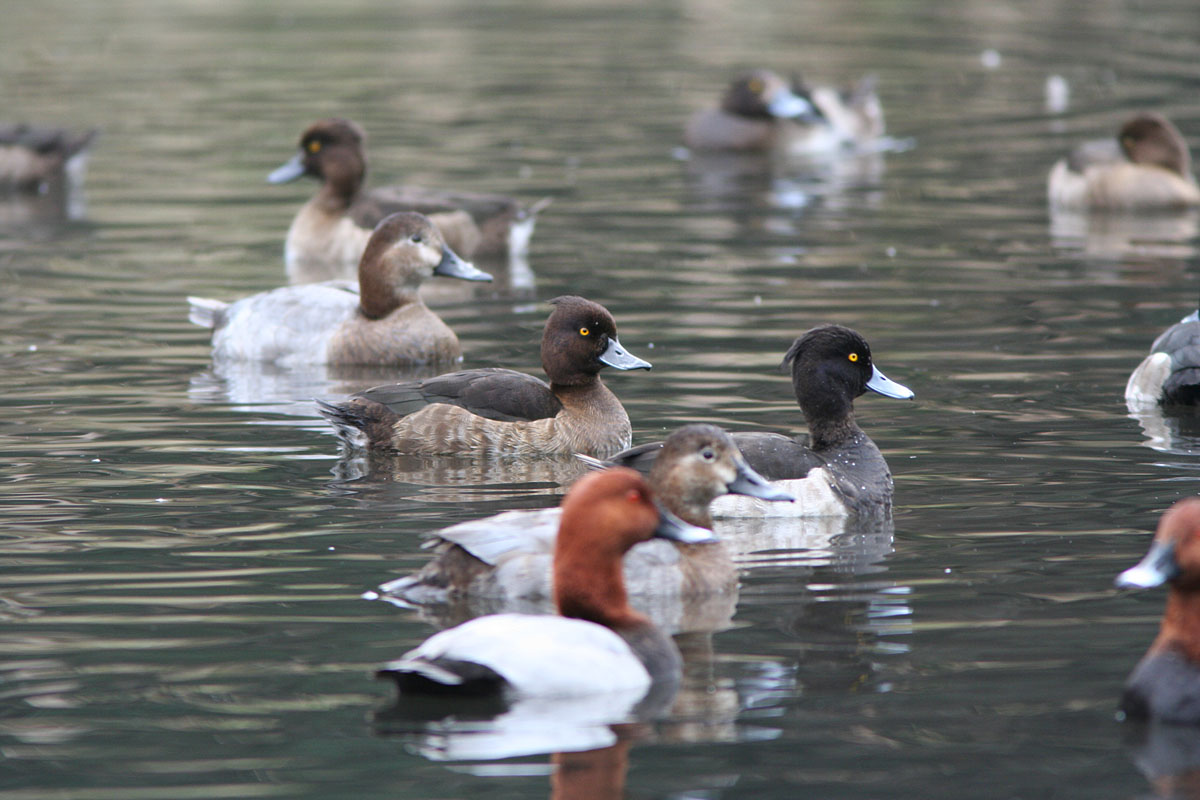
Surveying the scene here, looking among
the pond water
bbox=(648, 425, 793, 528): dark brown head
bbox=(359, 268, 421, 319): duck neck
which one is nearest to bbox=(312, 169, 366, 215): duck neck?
the pond water

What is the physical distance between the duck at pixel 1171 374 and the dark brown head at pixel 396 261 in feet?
16.4

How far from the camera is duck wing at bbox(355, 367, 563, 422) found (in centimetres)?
1122

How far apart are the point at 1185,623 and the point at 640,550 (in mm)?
2492

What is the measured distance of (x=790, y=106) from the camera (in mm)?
26047

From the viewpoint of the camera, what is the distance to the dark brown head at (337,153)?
18016mm

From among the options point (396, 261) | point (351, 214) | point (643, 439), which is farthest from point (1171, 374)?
point (351, 214)

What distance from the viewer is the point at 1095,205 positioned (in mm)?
20734

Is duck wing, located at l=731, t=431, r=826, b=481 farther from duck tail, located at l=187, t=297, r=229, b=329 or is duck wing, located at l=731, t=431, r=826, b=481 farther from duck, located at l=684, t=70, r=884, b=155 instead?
duck, located at l=684, t=70, r=884, b=155

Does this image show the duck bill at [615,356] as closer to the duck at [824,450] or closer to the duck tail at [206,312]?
the duck at [824,450]

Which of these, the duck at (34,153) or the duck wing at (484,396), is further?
the duck at (34,153)

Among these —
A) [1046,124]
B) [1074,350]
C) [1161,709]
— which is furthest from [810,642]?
[1046,124]

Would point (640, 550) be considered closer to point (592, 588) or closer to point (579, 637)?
point (592, 588)

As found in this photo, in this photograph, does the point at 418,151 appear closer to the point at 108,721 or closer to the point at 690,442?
the point at 690,442

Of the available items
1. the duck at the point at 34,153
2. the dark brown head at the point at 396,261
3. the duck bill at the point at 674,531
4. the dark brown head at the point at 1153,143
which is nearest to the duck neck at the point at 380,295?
the dark brown head at the point at 396,261
